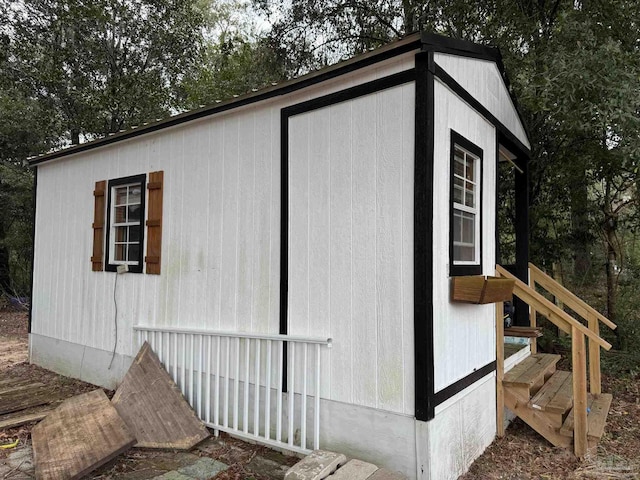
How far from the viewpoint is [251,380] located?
3.60 m

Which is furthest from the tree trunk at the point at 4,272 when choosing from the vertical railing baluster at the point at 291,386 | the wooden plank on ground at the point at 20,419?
the vertical railing baluster at the point at 291,386

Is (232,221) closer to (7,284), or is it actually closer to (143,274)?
(143,274)

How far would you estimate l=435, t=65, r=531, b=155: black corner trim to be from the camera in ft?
9.77

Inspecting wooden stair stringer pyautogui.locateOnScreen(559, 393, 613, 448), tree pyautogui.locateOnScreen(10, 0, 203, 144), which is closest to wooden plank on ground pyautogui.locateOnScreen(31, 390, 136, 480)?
wooden stair stringer pyautogui.locateOnScreen(559, 393, 613, 448)

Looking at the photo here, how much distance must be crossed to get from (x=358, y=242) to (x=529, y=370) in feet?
7.82

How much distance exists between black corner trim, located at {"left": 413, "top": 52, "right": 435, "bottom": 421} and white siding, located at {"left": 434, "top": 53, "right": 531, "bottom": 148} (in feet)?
1.12

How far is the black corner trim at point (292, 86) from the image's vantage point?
2.80 m

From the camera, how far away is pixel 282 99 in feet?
11.5

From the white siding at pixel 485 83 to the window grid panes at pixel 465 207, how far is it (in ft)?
1.79

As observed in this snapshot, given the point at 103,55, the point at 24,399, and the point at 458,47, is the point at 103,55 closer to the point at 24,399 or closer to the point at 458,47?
the point at 24,399

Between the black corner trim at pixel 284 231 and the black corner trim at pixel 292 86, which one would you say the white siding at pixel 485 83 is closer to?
the black corner trim at pixel 292 86

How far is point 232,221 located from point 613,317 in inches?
217

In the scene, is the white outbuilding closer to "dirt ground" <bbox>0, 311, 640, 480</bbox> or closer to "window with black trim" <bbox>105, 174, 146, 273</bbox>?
"window with black trim" <bbox>105, 174, 146, 273</bbox>

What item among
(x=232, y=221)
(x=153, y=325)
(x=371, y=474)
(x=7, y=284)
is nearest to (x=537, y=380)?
(x=371, y=474)
